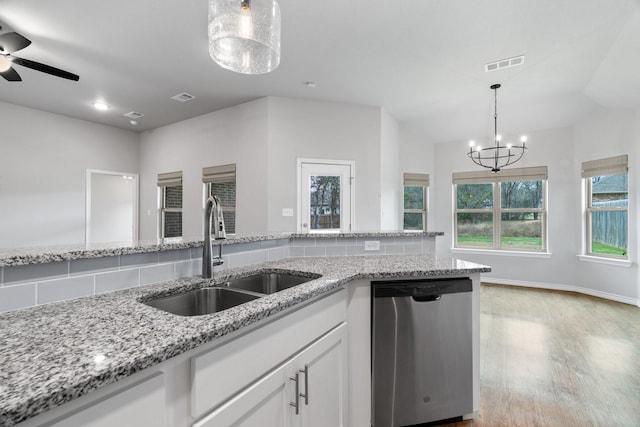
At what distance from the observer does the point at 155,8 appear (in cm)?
245

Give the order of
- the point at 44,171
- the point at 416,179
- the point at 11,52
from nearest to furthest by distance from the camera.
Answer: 1. the point at 11,52
2. the point at 44,171
3. the point at 416,179

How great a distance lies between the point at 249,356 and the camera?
91 centimetres

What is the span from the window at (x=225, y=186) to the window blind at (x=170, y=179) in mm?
679

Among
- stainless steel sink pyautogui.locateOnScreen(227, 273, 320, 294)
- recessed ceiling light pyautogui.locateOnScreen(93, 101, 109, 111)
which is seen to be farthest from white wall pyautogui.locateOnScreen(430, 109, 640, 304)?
recessed ceiling light pyautogui.locateOnScreen(93, 101, 109, 111)

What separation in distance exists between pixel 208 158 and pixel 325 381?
4417mm

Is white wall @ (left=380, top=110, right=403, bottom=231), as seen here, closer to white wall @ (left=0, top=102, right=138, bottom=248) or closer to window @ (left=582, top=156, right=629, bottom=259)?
window @ (left=582, top=156, right=629, bottom=259)

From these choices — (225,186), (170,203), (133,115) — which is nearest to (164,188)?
(170,203)

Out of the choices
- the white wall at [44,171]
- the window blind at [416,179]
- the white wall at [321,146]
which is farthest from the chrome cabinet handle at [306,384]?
the window blind at [416,179]

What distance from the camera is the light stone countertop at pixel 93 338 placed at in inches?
20.1

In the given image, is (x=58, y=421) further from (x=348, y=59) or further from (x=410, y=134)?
(x=410, y=134)

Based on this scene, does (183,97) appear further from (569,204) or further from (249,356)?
(569,204)

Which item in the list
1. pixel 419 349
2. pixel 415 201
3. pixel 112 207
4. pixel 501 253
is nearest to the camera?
pixel 419 349

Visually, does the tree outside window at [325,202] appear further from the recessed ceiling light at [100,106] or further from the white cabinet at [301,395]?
the recessed ceiling light at [100,106]

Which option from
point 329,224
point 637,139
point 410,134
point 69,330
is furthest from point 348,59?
point 637,139
